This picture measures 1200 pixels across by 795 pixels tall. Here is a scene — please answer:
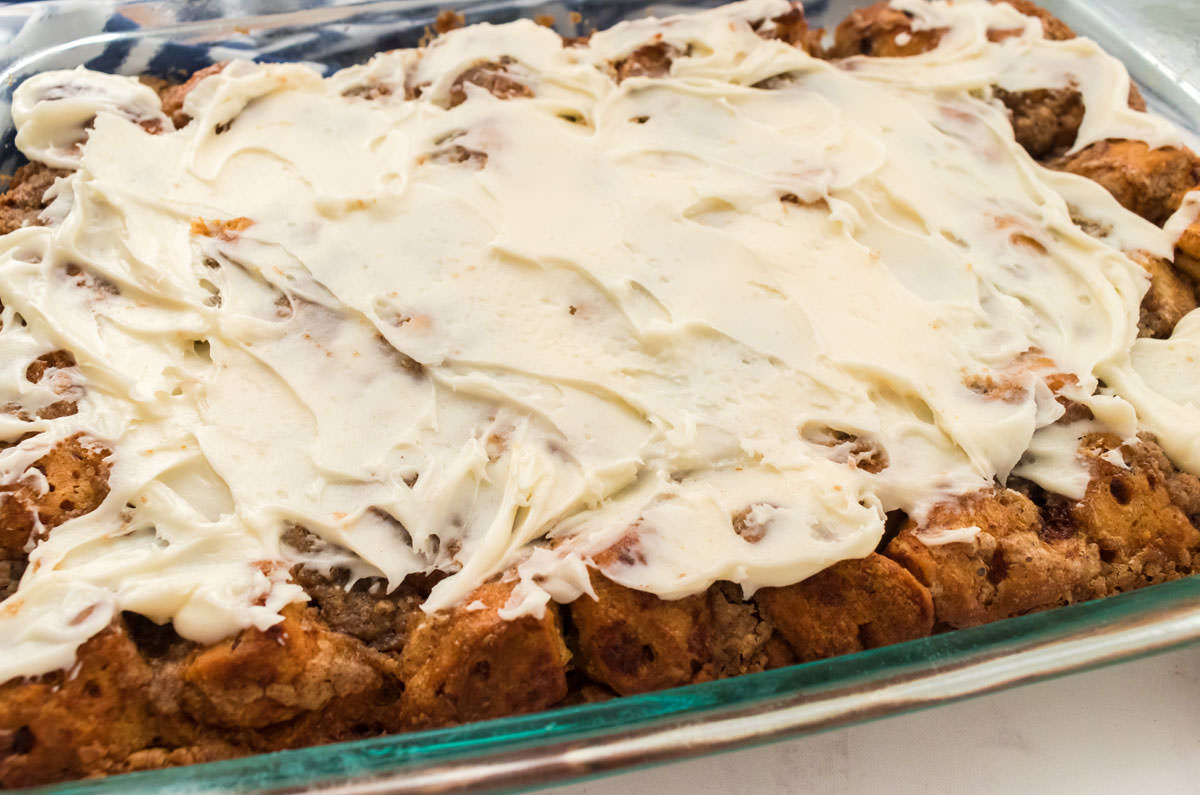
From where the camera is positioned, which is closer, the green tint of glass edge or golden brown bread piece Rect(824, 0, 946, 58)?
the green tint of glass edge

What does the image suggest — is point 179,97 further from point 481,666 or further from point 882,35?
point 882,35

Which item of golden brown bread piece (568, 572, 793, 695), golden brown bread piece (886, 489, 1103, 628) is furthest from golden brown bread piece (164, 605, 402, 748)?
golden brown bread piece (886, 489, 1103, 628)

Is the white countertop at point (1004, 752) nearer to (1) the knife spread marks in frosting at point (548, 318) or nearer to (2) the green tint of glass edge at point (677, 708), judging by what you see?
(2) the green tint of glass edge at point (677, 708)

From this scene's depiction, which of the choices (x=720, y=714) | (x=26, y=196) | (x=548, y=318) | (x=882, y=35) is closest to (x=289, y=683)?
(x=720, y=714)

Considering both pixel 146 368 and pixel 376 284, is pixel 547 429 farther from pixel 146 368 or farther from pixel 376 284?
pixel 146 368

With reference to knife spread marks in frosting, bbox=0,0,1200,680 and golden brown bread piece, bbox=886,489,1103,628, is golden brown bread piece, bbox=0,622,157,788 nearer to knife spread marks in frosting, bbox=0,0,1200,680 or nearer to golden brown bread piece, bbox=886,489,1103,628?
knife spread marks in frosting, bbox=0,0,1200,680
